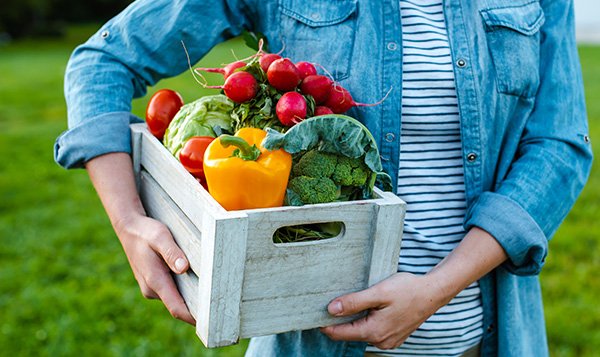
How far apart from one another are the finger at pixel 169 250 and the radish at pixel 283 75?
436 mm

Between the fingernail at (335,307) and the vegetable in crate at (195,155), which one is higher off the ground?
the vegetable in crate at (195,155)

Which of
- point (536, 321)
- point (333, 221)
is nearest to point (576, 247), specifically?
point (536, 321)

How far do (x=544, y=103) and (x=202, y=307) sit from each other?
3.58ft

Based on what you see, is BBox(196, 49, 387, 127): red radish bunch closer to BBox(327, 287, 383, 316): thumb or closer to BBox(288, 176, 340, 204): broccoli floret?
BBox(288, 176, 340, 204): broccoli floret

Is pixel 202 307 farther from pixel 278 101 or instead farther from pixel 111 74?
pixel 111 74

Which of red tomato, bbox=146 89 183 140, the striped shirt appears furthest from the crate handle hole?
red tomato, bbox=146 89 183 140

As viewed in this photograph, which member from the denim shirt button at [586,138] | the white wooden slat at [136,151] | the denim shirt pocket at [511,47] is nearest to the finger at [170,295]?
the white wooden slat at [136,151]

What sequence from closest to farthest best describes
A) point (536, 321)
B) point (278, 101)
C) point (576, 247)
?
point (278, 101), point (536, 321), point (576, 247)

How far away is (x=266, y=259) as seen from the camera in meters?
1.52

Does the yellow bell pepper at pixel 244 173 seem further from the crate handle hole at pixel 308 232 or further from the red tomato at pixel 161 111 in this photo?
the red tomato at pixel 161 111

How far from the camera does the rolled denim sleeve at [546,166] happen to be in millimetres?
1834

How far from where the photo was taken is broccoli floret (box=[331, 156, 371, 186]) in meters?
1.58

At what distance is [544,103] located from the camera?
1.98 metres

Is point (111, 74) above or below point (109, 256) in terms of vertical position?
above
